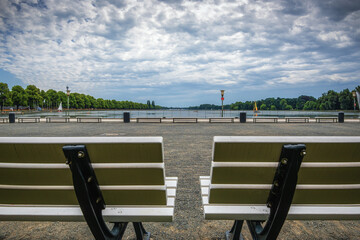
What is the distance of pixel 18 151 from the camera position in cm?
154

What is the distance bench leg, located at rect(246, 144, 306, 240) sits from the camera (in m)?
1.43

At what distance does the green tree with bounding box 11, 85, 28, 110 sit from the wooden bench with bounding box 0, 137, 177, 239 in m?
102

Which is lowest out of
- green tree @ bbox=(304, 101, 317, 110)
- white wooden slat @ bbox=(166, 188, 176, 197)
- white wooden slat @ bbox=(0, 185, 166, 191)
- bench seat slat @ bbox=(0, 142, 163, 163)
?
white wooden slat @ bbox=(166, 188, 176, 197)

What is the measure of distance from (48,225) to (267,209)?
283cm

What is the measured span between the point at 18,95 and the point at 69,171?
4042 inches

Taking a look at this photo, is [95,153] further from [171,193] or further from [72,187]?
[171,193]

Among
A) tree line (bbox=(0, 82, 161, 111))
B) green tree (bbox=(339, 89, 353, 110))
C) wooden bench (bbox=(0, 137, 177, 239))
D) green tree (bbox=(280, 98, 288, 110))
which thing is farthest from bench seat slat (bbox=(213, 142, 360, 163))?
green tree (bbox=(280, 98, 288, 110))

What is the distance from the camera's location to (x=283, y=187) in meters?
1.53

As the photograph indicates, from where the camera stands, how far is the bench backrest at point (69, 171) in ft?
4.75

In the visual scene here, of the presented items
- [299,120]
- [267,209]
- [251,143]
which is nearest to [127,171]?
[251,143]

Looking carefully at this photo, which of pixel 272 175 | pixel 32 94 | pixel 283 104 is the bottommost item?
pixel 272 175

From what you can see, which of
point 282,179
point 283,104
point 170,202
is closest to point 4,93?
point 170,202

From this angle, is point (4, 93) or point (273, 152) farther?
point (4, 93)

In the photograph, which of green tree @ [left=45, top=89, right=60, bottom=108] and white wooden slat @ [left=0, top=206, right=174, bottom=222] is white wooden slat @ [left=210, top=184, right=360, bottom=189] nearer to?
white wooden slat @ [left=0, top=206, right=174, bottom=222]
